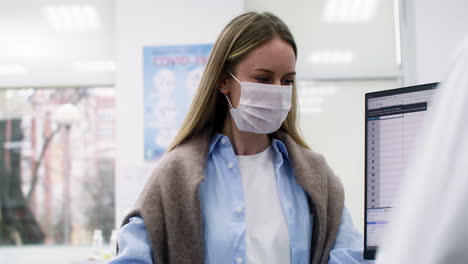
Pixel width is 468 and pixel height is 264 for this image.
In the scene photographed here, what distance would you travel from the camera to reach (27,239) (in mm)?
3730

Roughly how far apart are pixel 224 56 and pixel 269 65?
0.13 meters

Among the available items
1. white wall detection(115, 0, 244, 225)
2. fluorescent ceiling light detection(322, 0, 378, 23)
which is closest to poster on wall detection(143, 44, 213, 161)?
white wall detection(115, 0, 244, 225)

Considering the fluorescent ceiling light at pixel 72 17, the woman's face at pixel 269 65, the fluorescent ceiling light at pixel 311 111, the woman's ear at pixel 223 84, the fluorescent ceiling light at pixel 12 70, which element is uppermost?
the fluorescent ceiling light at pixel 72 17

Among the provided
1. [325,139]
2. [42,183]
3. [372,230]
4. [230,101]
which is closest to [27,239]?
[42,183]

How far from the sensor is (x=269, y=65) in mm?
1238

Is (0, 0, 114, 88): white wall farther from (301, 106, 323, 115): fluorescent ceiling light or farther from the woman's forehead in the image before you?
the woman's forehead

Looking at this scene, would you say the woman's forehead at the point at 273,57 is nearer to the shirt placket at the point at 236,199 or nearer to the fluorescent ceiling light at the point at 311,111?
the shirt placket at the point at 236,199

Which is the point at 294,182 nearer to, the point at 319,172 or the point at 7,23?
the point at 319,172

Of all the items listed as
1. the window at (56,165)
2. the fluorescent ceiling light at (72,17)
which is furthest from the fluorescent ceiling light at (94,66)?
the fluorescent ceiling light at (72,17)

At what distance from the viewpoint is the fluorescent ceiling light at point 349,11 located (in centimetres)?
367

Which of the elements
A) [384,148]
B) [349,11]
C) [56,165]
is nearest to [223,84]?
[384,148]

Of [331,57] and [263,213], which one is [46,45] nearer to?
[331,57]

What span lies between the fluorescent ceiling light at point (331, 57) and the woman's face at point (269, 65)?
2.42m

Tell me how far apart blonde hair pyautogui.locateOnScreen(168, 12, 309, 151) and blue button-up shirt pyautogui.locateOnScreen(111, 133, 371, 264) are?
0.23 feet
